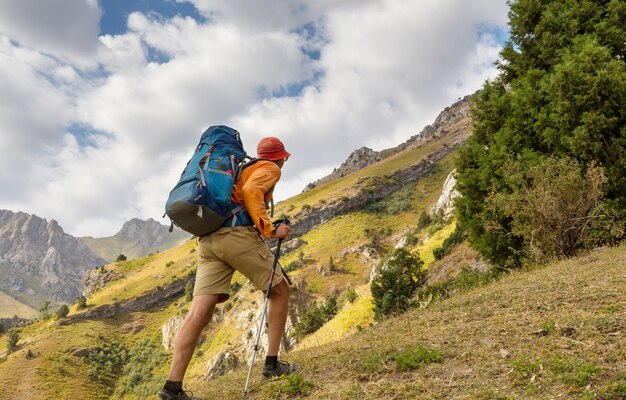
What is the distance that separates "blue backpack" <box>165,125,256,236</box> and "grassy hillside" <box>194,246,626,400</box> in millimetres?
2104

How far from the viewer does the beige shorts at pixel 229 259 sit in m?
4.68

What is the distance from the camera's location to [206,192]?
4.45 m

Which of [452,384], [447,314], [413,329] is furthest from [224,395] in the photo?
[447,314]

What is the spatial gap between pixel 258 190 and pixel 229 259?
894mm

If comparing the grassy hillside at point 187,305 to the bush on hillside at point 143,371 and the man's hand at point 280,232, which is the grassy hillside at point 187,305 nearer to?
the bush on hillside at point 143,371

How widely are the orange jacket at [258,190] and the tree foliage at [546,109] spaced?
1011cm

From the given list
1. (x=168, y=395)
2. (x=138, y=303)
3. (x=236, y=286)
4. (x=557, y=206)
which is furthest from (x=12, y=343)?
(x=557, y=206)

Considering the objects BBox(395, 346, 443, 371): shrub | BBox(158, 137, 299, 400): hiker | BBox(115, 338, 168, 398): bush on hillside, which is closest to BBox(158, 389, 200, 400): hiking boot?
BBox(158, 137, 299, 400): hiker

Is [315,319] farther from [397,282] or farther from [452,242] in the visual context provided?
[397,282]

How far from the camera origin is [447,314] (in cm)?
734

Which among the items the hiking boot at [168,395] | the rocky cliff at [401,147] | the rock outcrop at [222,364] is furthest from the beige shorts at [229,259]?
the rocky cliff at [401,147]

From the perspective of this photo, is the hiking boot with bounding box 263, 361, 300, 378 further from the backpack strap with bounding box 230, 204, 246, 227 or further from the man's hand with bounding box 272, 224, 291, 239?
the backpack strap with bounding box 230, 204, 246, 227

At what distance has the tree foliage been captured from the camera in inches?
475

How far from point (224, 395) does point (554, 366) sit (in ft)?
12.4
